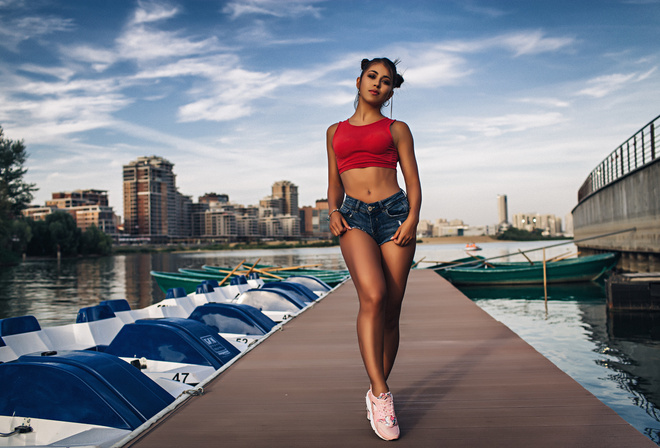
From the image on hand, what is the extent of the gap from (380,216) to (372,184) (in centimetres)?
20

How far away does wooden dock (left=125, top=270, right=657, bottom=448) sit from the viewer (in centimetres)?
293

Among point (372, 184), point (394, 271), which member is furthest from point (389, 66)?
point (394, 271)

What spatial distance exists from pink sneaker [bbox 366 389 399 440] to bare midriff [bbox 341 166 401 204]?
1.14 metres

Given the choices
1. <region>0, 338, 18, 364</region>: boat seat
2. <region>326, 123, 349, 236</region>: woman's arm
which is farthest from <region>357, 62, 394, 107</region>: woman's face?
<region>0, 338, 18, 364</region>: boat seat

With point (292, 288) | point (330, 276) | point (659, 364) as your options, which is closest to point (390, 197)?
point (659, 364)

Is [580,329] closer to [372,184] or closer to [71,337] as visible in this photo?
[71,337]

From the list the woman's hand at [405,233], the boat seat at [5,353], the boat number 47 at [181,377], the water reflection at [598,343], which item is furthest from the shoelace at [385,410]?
the water reflection at [598,343]

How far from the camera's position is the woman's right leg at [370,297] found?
2.93 meters

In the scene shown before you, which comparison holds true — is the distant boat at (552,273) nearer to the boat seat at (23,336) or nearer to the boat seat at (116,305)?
the boat seat at (116,305)

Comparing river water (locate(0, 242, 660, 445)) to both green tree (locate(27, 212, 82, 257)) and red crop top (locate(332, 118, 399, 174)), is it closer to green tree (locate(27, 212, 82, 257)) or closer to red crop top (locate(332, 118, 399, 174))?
red crop top (locate(332, 118, 399, 174))

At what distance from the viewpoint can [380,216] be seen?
305cm

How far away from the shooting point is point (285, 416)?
3.38 metres

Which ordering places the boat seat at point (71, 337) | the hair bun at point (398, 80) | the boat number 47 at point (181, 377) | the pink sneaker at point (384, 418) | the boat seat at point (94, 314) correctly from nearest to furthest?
the pink sneaker at point (384, 418), the hair bun at point (398, 80), the boat number 47 at point (181, 377), the boat seat at point (71, 337), the boat seat at point (94, 314)

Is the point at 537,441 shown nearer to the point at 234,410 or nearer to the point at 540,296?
the point at 234,410
